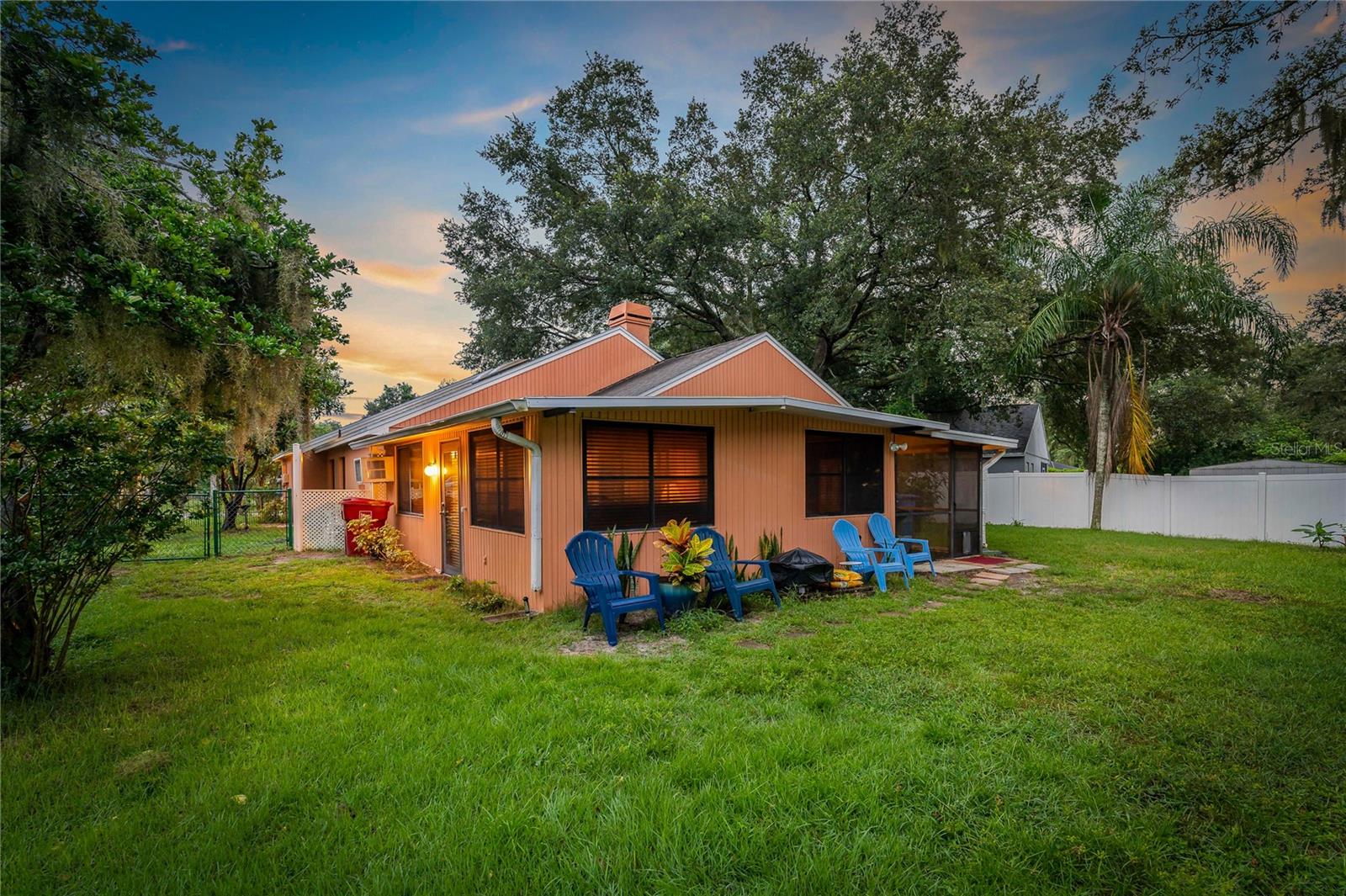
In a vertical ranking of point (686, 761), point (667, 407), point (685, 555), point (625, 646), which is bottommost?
point (625, 646)

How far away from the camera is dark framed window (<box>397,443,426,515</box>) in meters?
8.85

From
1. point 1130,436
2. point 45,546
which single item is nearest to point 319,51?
point 45,546

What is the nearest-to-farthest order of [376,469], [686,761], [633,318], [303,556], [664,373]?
1. [686,761]
2. [664,373]
3. [303,556]
4. [633,318]
5. [376,469]

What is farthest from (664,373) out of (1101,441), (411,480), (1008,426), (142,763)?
(1008,426)

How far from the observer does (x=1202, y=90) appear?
14.3 ft

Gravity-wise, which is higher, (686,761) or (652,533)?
(652,533)

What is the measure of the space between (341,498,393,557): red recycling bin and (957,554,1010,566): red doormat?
9.79 meters

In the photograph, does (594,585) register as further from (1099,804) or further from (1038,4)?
(1038,4)

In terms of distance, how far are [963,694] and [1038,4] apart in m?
7.41

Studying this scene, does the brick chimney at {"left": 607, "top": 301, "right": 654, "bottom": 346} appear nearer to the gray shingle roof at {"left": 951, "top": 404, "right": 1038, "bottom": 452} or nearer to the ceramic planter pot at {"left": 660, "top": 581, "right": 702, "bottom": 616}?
the ceramic planter pot at {"left": 660, "top": 581, "right": 702, "bottom": 616}

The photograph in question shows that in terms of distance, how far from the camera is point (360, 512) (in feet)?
32.1

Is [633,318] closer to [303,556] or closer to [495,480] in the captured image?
[495,480]

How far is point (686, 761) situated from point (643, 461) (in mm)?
3892

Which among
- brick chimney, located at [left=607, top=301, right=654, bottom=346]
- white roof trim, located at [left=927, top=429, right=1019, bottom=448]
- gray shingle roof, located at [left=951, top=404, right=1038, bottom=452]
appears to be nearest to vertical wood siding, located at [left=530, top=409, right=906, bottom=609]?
white roof trim, located at [left=927, top=429, right=1019, bottom=448]
